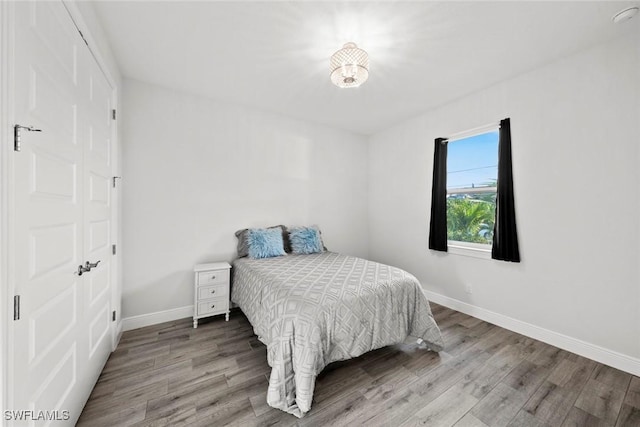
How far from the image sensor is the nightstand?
2555mm

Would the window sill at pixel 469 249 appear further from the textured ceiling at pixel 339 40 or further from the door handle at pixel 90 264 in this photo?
the door handle at pixel 90 264

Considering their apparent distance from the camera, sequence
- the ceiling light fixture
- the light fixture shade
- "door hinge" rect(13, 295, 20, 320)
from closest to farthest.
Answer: "door hinge" rect(13, 295, 20, 320)
the ceiling light fixture
the light fixture shade

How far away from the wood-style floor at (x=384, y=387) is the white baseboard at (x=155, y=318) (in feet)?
0.55

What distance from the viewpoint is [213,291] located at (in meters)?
2.64

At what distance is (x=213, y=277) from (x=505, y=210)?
3186 millimetres

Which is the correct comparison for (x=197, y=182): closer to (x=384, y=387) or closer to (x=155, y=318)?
(x=155, y=318)

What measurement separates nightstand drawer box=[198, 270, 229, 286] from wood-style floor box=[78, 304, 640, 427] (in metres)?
0.55

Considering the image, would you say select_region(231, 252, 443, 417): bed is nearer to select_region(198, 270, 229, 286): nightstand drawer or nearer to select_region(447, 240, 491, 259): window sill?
select_region(198, 270, 229, 286): nightstand drawer

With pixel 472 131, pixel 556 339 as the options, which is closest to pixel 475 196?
pixel 472 131

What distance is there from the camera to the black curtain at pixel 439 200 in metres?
3.11

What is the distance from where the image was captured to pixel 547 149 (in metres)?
2.28

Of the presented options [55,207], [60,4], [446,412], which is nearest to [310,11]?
[60,4]

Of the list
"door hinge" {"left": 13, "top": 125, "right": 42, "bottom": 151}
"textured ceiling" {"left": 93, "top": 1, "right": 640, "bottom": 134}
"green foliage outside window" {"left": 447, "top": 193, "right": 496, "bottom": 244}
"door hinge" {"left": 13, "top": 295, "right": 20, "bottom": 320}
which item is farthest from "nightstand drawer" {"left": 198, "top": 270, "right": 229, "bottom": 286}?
"green foliage outside window" {"left": 447, "top": 193, "right": 496, "bottom": 244}

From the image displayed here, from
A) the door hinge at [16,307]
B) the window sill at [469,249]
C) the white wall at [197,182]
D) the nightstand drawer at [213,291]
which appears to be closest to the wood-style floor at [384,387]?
the nightstand drawer at [213,291]
